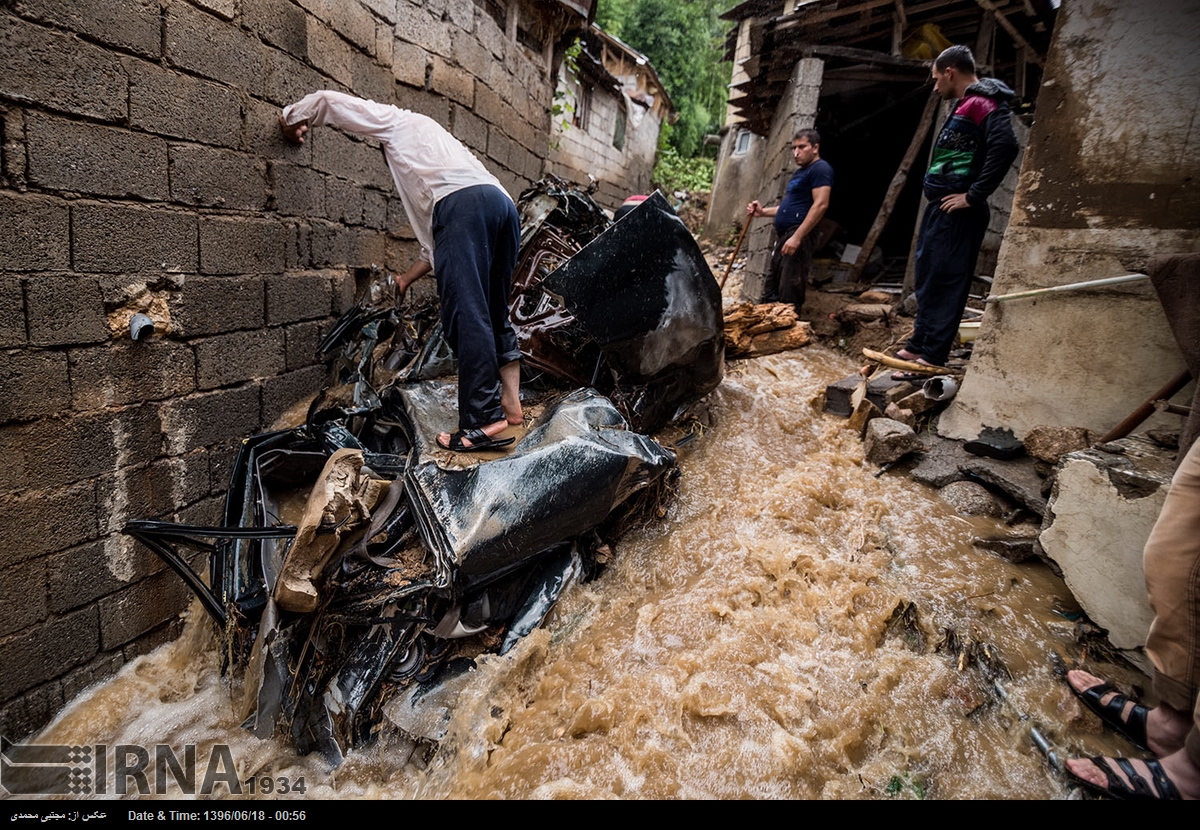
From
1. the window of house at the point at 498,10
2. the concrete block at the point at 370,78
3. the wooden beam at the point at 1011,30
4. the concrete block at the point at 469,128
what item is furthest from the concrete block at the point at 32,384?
the wooden beam at the point at 1011,30

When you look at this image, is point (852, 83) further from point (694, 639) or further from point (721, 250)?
point (694, 639)

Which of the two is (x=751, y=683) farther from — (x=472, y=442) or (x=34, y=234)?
(x=34, y=234)

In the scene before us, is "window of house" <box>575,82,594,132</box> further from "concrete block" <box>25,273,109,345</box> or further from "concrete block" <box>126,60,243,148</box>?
"concrete block" <box>25,273,109,345</box>

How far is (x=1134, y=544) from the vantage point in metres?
1.87

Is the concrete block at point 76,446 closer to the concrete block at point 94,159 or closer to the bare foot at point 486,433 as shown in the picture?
the concrete block at point 94,159

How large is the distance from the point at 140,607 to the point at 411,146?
2.48 m

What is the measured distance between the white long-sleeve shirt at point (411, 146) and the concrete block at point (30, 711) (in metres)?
2.49

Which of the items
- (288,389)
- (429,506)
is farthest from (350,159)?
(429,506)

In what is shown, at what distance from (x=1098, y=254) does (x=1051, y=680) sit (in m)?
1.98

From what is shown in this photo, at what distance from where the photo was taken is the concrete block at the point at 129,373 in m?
2.09

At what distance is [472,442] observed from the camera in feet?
8.16

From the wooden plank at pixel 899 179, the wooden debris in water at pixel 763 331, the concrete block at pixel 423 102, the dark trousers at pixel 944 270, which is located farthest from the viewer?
the wooden plank at pixel 899 179

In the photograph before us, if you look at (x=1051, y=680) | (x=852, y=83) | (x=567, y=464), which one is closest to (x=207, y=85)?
(x=567, y=464)

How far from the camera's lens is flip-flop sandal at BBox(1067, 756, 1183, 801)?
1.41m
